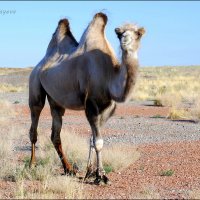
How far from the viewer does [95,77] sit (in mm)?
9586

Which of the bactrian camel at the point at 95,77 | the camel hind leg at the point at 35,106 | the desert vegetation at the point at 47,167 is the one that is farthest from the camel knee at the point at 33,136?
the bactrian camel at the point at 95,77

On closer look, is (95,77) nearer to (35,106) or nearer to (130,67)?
(130,67)

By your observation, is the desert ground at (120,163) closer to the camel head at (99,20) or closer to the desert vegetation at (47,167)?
the desert vegetation at (47,167)

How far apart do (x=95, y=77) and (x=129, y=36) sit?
118cm

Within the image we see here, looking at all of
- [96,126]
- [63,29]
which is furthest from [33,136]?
[96,126]

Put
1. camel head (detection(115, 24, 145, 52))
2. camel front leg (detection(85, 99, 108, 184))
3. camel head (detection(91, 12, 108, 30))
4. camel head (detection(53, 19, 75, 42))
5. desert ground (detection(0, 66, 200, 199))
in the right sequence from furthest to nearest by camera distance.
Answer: camel head (detection(53, 19, 75, 42))
camel head (detection(91, 12, 108, 30))
camel front leg (detection(85, 99, 108, 184))
camel head (detection(115, 24, 145, 52))
desert ground (detection(0, 66, 200, 199))

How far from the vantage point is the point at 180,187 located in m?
9.23

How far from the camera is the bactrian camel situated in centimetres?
884

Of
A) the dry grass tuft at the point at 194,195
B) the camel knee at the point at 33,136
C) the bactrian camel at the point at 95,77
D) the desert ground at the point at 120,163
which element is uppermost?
the bactrian camel at the point at 95,77

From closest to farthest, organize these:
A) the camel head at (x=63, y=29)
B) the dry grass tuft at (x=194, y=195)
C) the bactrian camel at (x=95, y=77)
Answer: the dry grass tuft at (x=194, y=195) → the bactrian camel at (x=95, y=77) → the camel head at (x=63, y=29)

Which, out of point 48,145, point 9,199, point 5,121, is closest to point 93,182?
point 9,199

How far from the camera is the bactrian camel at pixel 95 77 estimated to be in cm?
884

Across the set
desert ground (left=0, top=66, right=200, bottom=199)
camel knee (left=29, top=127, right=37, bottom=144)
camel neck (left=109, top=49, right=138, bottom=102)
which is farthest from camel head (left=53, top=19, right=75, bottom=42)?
camel neck (left=109, top=49, right=138, bottom=102)

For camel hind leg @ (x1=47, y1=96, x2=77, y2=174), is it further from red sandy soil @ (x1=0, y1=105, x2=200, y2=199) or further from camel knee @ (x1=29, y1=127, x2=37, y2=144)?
red sandy soil @ (x1=0, y1=105, x2=200, y2=199)
